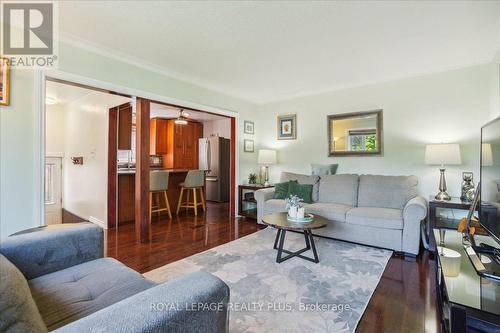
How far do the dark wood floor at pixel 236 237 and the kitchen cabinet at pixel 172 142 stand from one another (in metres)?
2.41

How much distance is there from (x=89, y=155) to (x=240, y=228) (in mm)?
3147

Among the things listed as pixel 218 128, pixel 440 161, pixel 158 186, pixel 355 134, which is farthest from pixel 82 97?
pixel 440 161

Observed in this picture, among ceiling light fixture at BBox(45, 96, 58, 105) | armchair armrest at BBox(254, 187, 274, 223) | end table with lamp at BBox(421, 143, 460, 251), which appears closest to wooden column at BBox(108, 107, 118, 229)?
ceiling light fixture at BBox(45, 96, 58, 105)

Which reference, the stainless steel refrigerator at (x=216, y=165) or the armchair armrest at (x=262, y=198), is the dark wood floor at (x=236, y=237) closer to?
the armchair armrest at (x=262, y=198)

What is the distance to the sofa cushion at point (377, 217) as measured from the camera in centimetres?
292

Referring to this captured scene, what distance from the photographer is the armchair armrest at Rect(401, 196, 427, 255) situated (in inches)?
110

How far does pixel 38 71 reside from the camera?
2406 millimetres

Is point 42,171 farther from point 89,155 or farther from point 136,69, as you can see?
point 89,155

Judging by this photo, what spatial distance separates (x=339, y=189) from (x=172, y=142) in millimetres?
4802

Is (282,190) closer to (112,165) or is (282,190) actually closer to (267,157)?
(267,157)

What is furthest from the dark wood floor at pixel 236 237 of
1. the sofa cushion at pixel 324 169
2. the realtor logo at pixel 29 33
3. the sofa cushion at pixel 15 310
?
the realtor logo at pixel 29 33

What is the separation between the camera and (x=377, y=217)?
9.90 feet

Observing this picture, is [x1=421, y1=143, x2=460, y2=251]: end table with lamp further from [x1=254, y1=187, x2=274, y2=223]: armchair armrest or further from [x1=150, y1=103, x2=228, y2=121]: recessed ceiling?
[x1=150, y1=103, x2=228, y2=121]: recessed ceiling

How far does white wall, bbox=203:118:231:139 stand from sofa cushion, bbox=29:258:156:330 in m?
5.79
